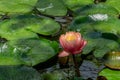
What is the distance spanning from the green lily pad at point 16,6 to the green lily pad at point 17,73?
87cm

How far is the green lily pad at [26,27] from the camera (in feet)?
6.94

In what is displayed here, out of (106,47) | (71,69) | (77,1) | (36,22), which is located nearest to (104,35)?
(106,47)

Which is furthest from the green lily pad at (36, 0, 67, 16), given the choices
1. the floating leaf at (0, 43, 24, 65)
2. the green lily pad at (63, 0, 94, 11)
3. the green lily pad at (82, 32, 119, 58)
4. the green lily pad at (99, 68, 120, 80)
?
the green lily pad at (99, 68, 120, 80)

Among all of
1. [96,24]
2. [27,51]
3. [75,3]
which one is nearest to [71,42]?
[27,51]

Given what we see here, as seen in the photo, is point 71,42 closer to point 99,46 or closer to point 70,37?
point 70,37

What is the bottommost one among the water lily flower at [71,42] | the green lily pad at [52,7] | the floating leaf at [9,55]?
the green lily pad at [52,7]

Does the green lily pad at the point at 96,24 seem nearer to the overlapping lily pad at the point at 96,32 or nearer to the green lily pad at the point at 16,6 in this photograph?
the overlapping lily pad at the point at 96,32

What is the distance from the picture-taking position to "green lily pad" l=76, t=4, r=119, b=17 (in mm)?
2385

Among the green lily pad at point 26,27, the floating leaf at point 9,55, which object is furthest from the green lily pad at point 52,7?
the floating leaf at point 9,55

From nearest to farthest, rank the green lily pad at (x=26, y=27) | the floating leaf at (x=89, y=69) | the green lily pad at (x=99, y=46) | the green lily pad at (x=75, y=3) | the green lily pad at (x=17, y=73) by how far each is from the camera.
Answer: the green lily pad at (x=17, y=73)
the floating leaf at (x=89, y=69)
the green lily pad at (x=99, y=46)
the green lily pad at (x=26, y=27)
the green lily pad at (x=75, y=3)

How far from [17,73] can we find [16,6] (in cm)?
98

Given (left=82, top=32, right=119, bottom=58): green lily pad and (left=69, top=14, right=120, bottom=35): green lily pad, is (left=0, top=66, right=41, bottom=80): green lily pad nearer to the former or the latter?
(left=82, top=32, right=119, bottom=58): green lily pad

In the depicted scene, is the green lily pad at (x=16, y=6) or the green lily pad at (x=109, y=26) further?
the green lily pad at (x=16, y=6)

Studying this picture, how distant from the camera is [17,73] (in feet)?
5.37
